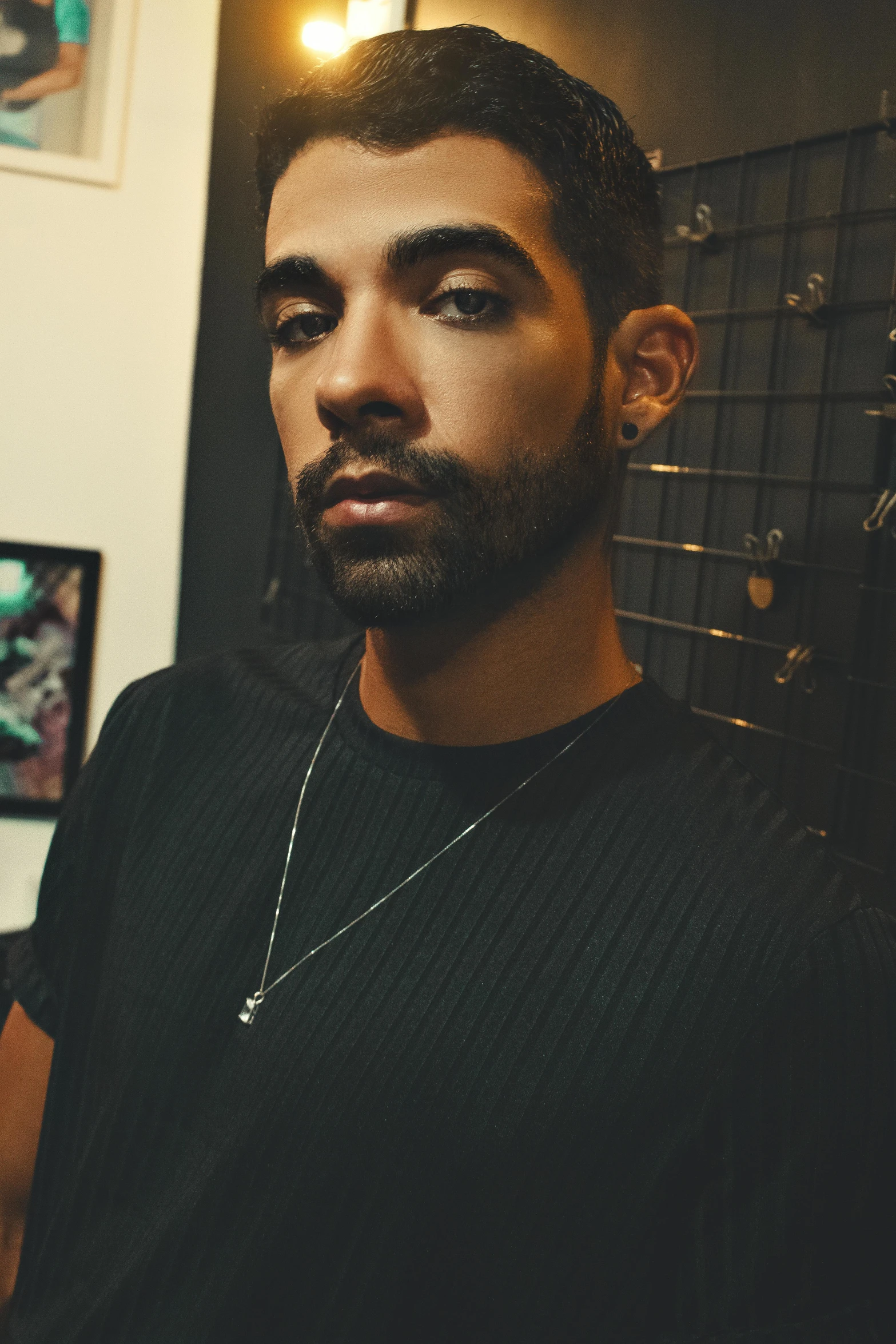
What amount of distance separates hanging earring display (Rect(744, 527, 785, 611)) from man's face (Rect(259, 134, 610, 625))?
598 mm

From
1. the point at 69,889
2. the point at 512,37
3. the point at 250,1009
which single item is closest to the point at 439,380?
the point at 250,1009

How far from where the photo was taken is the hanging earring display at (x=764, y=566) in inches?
51.1

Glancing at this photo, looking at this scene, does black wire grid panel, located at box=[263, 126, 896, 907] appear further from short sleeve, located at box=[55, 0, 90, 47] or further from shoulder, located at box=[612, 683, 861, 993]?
short sleeve, located at box=[55, 0, 90, 47]

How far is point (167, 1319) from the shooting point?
736mm

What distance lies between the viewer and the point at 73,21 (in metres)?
2.17

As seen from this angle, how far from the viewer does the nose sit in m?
0.72

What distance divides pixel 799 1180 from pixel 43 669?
6.77ft

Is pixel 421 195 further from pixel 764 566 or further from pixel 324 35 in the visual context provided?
pixel 324 35

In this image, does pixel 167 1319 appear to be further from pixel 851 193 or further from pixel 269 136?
pixel 851 193

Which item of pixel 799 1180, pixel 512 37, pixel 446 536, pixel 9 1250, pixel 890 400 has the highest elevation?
pixel 512 37

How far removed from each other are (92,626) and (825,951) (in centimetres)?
200

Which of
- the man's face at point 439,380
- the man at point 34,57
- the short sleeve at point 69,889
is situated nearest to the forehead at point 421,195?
the man's face at point 439,380

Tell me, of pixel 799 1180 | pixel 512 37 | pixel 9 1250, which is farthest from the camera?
pixel 512 37

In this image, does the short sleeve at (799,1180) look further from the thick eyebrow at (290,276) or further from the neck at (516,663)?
the thick eyebrow at (290,276)
